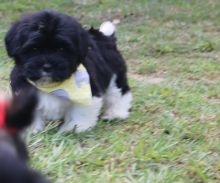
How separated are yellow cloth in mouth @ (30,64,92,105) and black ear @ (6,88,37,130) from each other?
2.99 metres

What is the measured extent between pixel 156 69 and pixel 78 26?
11.8 ft

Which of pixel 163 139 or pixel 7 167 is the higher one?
pixel 7 167

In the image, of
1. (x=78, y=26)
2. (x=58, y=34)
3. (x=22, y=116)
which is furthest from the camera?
(x=78, y=26)

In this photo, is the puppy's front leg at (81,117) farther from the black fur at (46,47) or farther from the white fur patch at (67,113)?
the black fur at (46,47)

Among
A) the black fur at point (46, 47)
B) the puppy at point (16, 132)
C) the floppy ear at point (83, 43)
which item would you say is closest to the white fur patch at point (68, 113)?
the black fur at point (46, 47)

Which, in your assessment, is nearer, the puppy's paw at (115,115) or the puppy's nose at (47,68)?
the puppy's nose at (47,68)

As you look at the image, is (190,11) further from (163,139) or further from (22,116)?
(22,116)

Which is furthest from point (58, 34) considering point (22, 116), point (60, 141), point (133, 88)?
point (22, 116)

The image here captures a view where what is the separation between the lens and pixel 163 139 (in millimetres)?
4281

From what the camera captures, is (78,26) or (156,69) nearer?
(78,26)

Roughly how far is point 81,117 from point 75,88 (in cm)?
23

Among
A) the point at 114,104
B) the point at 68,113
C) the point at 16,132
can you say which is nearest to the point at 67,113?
the point at 68,113

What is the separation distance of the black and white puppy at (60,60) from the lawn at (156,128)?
0.14 metres

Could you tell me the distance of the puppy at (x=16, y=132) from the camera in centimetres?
112
